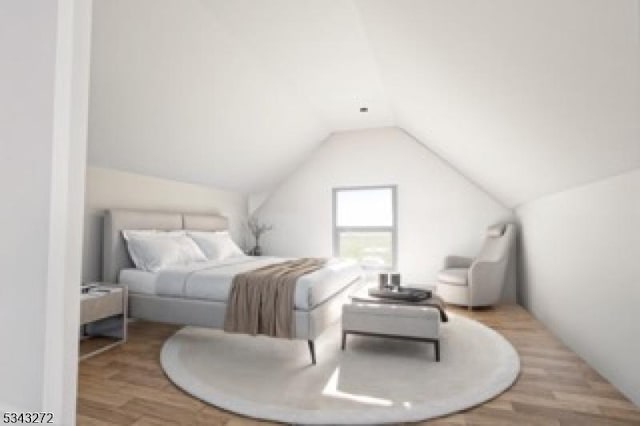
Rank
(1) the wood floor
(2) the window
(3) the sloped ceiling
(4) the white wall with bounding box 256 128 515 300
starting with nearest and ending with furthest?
(3) the sloped ceiling < (1) the wood floor < (4) the white wall with bounding box 256 128 515 300 < (2) the window

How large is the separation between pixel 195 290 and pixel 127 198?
62.9 inches

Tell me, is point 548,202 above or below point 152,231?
above

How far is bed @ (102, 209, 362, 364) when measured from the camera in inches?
109

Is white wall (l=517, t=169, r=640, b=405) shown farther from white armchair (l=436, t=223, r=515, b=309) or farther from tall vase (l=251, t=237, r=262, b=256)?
tall vase (l=251, t=237, r=262, b=256)

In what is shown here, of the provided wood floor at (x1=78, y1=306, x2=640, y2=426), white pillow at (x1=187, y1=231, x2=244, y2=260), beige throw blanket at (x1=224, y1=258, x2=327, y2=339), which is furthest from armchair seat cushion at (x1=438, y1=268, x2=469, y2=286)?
white pillow at (x1=187, y1=231, x2=244, y2=260)

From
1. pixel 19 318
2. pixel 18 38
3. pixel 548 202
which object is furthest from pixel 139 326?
pixel 548 202

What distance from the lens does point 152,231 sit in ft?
12.8

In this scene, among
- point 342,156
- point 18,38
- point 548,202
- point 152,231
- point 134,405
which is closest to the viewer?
point 18,38

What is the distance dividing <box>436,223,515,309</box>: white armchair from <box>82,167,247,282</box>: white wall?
3692 millimetres

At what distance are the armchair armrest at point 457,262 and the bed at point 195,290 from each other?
2087 mm

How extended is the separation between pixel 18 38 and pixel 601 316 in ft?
12.2

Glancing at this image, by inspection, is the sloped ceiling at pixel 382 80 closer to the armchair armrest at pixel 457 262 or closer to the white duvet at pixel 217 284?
the armchair armrest at pixel 457 262

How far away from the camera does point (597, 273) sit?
98.0 inches

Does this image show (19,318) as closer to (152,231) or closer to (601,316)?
(152,231)
